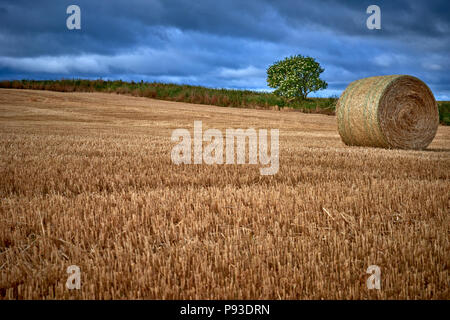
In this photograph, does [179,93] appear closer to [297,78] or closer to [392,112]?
[297,78]

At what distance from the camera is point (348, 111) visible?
10.9 m

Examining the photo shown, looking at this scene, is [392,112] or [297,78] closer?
[392,112]

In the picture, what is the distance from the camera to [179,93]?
33.2m

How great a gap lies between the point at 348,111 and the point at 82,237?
9.66 m

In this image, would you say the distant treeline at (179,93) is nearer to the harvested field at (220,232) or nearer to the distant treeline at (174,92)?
the distant treeline at (174,92)

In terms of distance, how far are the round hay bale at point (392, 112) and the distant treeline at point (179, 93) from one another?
694 inches

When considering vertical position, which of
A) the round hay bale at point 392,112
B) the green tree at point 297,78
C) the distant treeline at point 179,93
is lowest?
the round hay bale at point 392,112

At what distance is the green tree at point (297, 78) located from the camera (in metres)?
45.5

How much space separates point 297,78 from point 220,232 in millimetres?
44847

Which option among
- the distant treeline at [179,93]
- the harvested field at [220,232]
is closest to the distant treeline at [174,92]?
the distant treeline at [179,93]

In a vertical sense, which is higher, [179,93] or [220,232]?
[179,93]

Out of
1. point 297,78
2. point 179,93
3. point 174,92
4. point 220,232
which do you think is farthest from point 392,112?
point 297,78

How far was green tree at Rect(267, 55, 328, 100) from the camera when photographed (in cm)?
4545
